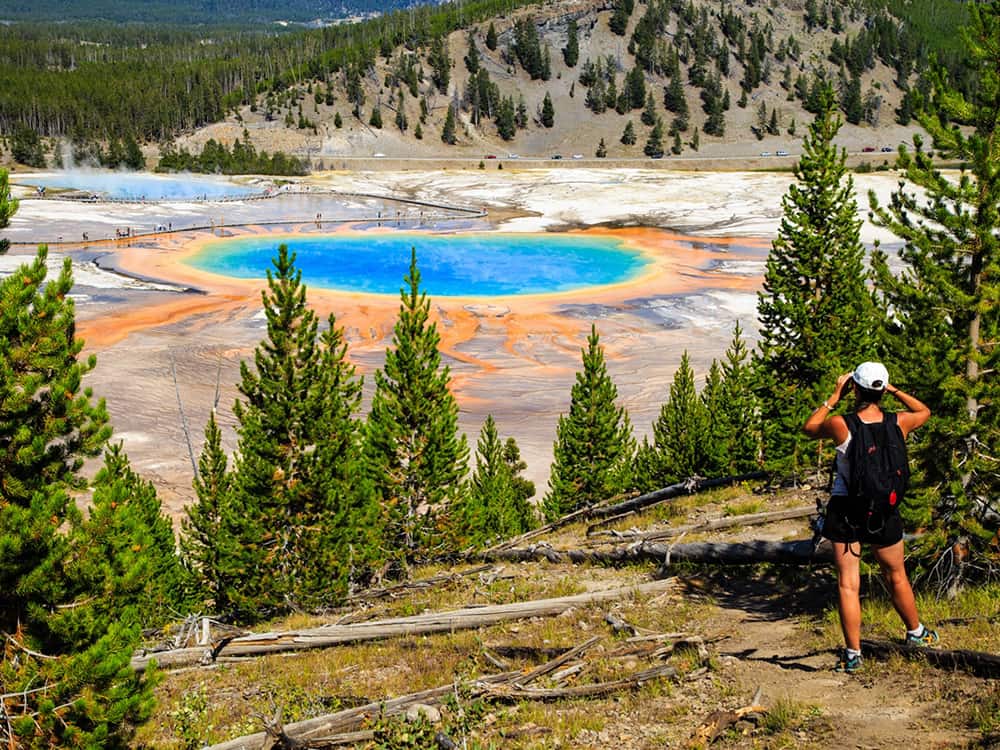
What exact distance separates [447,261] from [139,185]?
7559 cm

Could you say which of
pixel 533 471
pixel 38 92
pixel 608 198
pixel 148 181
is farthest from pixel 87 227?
pixel 38 92

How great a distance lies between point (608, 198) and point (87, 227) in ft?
207

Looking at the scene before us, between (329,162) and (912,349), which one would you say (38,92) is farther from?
(912,349)

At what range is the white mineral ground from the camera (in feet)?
147

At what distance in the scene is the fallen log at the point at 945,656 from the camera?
26.2ft

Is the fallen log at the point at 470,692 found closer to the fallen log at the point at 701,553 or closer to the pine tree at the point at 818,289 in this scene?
the fallen log at the point at 701,553

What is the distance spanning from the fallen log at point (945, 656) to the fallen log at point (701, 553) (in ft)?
5.98

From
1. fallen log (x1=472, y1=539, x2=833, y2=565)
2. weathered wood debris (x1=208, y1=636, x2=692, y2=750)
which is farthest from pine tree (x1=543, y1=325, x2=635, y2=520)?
weathered wood debris (x1=208, y1=636, x2=692, y2=750)

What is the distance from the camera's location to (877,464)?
8.12m

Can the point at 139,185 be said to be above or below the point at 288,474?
above

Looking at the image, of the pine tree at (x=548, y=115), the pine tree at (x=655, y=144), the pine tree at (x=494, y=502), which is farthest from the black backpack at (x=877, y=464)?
the pine tree at (x=548, y=115)

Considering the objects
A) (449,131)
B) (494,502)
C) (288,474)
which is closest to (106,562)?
(288,474)

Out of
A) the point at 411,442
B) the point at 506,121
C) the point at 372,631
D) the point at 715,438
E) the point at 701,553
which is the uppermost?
the point at 506,121

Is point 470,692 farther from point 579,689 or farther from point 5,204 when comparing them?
→ point 5,204
